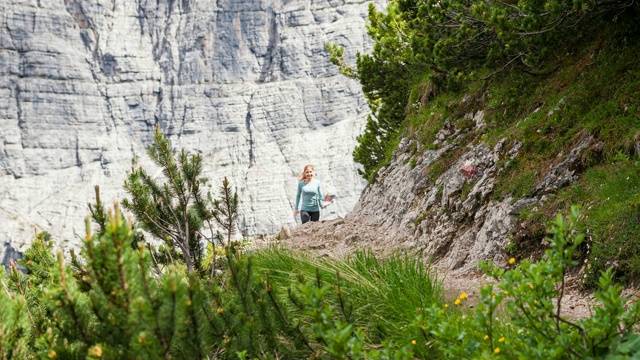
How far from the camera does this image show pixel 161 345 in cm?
310

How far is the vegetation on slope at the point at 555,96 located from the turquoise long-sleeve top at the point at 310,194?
11.8 ft

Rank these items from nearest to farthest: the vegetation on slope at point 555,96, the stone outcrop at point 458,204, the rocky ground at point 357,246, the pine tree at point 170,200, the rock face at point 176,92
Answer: the rocky ground at point 357,246 < the vegetation on slope at point 555,96 < the pine tree at point 170,200 < the stone outcrop at point 458,204 < the rock face at point 176,92

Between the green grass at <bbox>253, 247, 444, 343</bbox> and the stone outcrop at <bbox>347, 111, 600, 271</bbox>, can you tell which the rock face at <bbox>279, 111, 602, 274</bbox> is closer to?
the stone outcrop at <bbox>347, 111, 600, 271</bbox>

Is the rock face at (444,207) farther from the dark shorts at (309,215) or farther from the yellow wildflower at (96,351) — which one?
the yellow wildflower at (96,351)

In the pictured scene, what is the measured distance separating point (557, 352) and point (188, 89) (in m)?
131

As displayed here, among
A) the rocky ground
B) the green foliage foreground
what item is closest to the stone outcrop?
the rocky ground

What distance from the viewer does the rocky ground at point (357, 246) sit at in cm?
588

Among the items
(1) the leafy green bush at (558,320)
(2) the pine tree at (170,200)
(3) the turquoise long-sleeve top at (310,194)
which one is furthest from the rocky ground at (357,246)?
(1) the leafy green bush at (558,320)

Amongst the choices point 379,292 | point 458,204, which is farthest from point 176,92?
point 379,292

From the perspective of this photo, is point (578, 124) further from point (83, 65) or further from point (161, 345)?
point (83, 65)

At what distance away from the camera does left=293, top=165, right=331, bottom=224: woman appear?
48.2ft

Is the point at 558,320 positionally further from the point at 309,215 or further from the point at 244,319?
the point at 309,215

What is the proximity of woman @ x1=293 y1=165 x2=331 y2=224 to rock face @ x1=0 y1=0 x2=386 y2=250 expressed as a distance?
9746 centimetres

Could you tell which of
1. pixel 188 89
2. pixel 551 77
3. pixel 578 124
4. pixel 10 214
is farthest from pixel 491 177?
pixel 188 89
